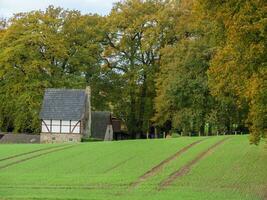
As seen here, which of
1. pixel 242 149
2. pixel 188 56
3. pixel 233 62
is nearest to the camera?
pixel 233 62

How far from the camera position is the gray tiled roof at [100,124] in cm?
7550

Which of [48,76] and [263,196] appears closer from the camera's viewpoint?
[263,196]

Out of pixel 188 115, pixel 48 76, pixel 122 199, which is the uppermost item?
pixel 48 76

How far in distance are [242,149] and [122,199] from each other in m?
19.5

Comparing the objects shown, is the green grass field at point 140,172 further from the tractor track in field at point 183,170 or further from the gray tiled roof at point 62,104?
the gray tiled roof at point 62,104

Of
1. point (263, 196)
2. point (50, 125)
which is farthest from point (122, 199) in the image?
point (50, 125)

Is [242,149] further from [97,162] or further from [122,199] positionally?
[122,199]

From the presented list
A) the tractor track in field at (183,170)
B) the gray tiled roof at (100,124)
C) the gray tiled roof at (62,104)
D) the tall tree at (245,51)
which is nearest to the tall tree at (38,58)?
the gray tiled roof at (62,104)

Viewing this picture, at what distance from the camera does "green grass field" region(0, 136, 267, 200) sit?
23.0 meters

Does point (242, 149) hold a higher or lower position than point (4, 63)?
lower

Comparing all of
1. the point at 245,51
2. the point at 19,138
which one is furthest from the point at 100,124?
the point at 245,51

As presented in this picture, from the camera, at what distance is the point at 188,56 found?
199ft

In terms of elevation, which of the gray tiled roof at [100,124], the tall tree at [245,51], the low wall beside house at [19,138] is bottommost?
the low wall beside house at [19,138]

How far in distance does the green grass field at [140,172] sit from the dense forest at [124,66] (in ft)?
52.4
